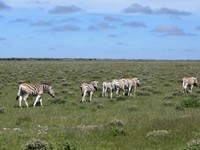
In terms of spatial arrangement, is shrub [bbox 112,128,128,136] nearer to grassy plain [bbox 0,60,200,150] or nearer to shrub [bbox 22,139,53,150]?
grassy plain [bbox 0,60,200,150]

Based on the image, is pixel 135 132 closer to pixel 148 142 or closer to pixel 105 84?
pixel 148 142

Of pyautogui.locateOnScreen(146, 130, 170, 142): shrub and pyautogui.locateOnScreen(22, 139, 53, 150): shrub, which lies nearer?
pyautogui.locateOnScreen(22, 139, 53, 150): shrub

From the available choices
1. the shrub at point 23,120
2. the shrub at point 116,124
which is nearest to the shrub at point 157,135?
the shrub at point 116,124

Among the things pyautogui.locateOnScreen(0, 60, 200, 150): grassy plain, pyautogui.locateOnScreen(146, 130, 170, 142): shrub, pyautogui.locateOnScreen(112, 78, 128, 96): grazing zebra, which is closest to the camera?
pyautogui.locateOnScreen(0, 60, 200, 150): grassy plain

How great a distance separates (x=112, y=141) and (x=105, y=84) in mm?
17247

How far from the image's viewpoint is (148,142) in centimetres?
1441

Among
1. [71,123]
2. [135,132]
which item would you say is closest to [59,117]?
[71,123]

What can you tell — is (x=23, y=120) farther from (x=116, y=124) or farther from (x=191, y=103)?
(x=191, y=103)

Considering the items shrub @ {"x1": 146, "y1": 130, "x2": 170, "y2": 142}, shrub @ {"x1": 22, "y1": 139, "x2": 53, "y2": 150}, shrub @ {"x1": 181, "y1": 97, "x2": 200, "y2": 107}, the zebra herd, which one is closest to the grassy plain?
shrub @ {"x1": 146, "y1": 130, "x2": 170, "y2": 142}

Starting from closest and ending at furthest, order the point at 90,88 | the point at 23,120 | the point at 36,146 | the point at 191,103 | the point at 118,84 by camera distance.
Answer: the point at 36,146
the point at 23,120
the point at 191,103
the point at 90,88
the point at 118,84

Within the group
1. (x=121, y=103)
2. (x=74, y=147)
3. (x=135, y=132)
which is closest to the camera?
(x=74, y=147)

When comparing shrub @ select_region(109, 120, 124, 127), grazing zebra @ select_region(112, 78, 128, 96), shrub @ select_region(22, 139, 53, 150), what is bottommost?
shrub @ select_region(109, 120, 124, 127)

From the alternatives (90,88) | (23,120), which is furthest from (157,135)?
(90,88)

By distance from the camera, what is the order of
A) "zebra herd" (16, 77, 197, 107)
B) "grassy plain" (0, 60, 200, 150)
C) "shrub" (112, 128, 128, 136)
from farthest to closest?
"zebra herd" (16, 77, 197, 107) < "shrub" (112, 128, 128, 136) < "grassy plain" (0, 60, 200, 150)
